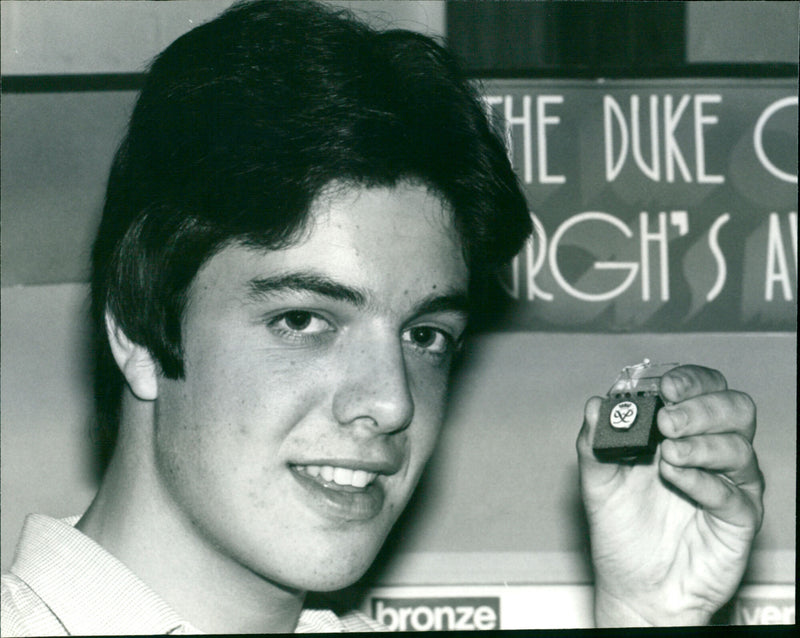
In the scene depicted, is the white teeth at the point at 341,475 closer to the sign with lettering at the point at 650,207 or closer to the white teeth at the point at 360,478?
the white teeth at the point at 360,478

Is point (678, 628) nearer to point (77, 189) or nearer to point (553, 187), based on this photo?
point (553, 187)

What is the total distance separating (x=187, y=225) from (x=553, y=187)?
0.70 metres

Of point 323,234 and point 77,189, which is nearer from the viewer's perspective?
point 323,234

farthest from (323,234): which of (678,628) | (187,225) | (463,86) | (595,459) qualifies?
(678,628)

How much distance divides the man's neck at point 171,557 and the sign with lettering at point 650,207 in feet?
2.31

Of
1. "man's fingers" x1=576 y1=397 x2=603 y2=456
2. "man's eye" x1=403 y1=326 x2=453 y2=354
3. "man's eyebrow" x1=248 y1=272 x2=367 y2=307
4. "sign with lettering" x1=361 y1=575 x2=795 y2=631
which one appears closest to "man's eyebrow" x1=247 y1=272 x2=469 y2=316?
"man's eyebrow" x1=248 y1=272 x2=367 y2=307

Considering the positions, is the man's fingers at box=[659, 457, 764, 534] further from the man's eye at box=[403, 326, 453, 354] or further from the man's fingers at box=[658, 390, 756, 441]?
the man's eye at box=[403, 326, 453, 354]

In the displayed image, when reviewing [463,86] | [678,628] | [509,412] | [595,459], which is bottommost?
[678,628]

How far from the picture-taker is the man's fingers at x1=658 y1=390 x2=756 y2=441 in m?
1.48

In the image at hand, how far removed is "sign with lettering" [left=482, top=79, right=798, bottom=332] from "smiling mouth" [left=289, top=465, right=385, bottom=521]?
542mm

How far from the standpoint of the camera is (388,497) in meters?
1.60

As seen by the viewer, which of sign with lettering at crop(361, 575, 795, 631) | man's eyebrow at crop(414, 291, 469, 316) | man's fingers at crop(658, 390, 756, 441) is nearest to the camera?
man's fingers at crop(658, 390, 756, 441)

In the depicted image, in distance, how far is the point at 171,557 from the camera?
1567 mm

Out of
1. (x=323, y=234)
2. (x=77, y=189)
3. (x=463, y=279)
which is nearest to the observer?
(x=323, y=234)
